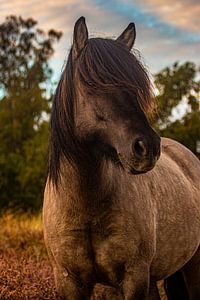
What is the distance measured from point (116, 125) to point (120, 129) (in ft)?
0.14

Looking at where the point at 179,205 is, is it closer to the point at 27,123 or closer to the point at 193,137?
the point at 193,137

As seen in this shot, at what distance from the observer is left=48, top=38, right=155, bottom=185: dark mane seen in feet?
10.7

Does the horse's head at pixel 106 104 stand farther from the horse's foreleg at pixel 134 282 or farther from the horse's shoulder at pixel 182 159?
the horse's shoulder at pixel 182 159

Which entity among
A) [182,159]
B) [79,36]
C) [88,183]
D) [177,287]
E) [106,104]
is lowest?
[177,287]

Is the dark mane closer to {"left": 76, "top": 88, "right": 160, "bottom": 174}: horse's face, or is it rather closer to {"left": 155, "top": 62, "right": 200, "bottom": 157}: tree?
{"left": 76, "top": 88, "right": 160, "bottom": 174}: horse's face

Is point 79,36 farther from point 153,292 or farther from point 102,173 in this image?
point 153,292

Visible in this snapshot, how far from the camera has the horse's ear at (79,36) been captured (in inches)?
135

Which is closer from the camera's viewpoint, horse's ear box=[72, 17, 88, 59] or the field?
horse's ear box=[72, 17, 88, 59]

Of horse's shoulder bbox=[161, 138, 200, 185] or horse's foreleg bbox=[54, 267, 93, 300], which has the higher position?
horse's shoulder bbox=[161, 138, 200, 185]

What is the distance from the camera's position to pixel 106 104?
3197 millimetres

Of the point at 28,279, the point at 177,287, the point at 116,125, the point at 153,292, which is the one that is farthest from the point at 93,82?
the point at 28,279

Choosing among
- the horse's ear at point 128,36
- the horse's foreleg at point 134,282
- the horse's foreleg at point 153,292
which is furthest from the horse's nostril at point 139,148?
the horse's foreleg at point 153,292

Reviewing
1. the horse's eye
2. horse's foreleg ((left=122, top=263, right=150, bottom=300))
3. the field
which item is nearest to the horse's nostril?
the horse's eye

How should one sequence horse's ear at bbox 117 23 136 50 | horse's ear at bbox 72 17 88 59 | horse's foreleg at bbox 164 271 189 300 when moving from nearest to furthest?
horse's ear at bbox 72 17 88 59
horse's ear at bbox 117 23 136 50
horse's foreleg at bbox 164 271 189 300
